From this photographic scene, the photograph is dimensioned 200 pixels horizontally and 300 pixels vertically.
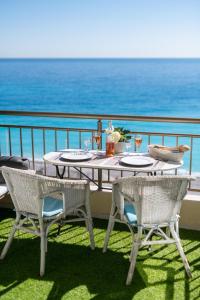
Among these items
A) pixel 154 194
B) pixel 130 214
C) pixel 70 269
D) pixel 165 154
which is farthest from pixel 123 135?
pixel 70 269

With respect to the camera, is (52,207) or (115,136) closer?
(52,207)

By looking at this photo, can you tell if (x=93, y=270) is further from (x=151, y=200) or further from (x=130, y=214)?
(x=151, y=200)

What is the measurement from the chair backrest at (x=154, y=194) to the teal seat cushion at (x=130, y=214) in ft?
0.31

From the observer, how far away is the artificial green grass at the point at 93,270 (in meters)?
3.18

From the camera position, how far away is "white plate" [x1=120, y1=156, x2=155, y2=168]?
12.4 feet

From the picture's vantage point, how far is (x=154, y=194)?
3.22m

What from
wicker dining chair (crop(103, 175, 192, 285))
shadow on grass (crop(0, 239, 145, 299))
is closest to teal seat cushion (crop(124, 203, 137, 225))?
wicker dining chair (crop(103, 175, 192, 285))

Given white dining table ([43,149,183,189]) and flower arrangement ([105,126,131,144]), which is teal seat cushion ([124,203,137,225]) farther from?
flower arrangement ([105,126,131,144])

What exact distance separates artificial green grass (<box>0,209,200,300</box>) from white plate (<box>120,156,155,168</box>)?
805mm

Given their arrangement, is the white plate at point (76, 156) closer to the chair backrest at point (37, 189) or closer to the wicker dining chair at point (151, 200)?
the chair backrest at point (37, 189)

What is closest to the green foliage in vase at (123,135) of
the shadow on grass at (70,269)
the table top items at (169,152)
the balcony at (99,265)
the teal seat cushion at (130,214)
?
the table top items at (169,152)

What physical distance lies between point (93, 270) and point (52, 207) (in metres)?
0.63

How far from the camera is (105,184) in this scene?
5387mm

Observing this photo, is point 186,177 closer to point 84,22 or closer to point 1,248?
point 1,248
